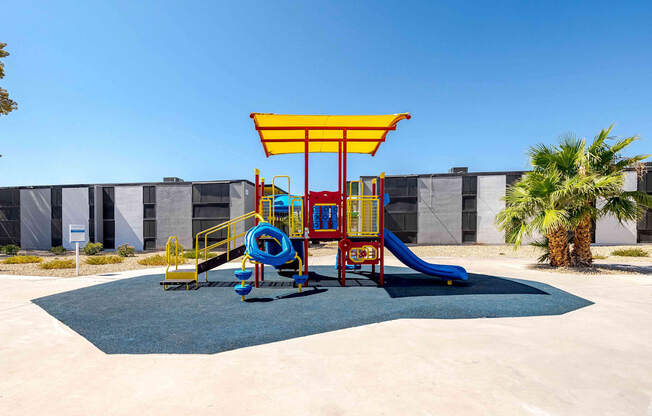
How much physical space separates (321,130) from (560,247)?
11.9 meters

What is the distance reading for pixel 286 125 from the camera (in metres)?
8.43

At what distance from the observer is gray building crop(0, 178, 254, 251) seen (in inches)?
1010

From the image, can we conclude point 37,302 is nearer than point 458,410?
No

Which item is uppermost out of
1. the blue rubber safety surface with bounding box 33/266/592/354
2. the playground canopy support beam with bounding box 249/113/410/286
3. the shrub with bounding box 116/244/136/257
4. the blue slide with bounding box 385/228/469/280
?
the playground canopy support beam with bounding box 249/113/410/286

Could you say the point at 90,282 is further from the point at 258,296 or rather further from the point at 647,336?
the point at 647,336

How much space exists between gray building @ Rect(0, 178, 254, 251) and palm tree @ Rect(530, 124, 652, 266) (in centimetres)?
2266

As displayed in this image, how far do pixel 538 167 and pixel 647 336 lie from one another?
10398mm

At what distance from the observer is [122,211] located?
2669 cm

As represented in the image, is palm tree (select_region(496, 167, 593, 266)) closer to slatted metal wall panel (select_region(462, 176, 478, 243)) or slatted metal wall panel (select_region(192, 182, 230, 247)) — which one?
slatted metal wall panel (select_region(462, 176, 478, 243))

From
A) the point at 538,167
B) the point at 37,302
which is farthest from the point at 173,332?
the point at 538,167

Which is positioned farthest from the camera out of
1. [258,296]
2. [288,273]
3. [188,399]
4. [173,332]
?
[288,273]

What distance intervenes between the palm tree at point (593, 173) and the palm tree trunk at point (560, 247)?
0.38 metres

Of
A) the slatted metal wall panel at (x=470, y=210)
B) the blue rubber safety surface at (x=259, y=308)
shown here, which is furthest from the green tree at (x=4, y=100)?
the slatted metal wall panel at (x=470, y=210)

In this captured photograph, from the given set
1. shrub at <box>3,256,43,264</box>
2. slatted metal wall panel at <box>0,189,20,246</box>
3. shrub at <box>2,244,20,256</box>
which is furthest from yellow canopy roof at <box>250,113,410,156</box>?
slatted metal wall panel at <box>0,189,20,246</box>
